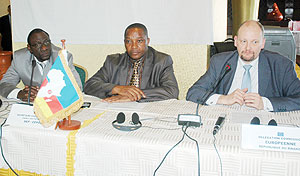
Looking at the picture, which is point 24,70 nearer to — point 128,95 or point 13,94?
point 13,94

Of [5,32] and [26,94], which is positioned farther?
[5,32]

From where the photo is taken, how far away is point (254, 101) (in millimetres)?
1967

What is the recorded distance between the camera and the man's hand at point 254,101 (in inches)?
77.3

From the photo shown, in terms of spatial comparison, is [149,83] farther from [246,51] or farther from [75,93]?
[75,93]

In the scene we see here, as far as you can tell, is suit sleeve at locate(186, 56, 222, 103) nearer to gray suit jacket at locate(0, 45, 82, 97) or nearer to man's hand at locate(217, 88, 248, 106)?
man's hand at locate(217, 88, 248, 106)

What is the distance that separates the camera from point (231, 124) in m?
1.71

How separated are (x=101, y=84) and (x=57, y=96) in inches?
38.3

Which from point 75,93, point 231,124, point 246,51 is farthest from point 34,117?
point 246,51

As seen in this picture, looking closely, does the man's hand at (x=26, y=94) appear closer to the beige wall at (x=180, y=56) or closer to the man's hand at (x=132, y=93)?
the man's hand at (x=132, y=93)

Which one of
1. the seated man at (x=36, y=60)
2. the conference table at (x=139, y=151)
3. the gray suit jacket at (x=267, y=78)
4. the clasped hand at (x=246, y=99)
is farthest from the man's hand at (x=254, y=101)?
the seated man at (x=36, y=60)

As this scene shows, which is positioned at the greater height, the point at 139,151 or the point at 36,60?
the point at 36,60

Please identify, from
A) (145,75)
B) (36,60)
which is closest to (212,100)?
(145,75)

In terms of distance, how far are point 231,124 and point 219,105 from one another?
16.2 inches

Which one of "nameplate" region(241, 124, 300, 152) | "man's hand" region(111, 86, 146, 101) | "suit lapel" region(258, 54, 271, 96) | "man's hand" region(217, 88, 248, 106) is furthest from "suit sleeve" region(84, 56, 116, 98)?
"nameplate" region(241, 124, 300, 152)
